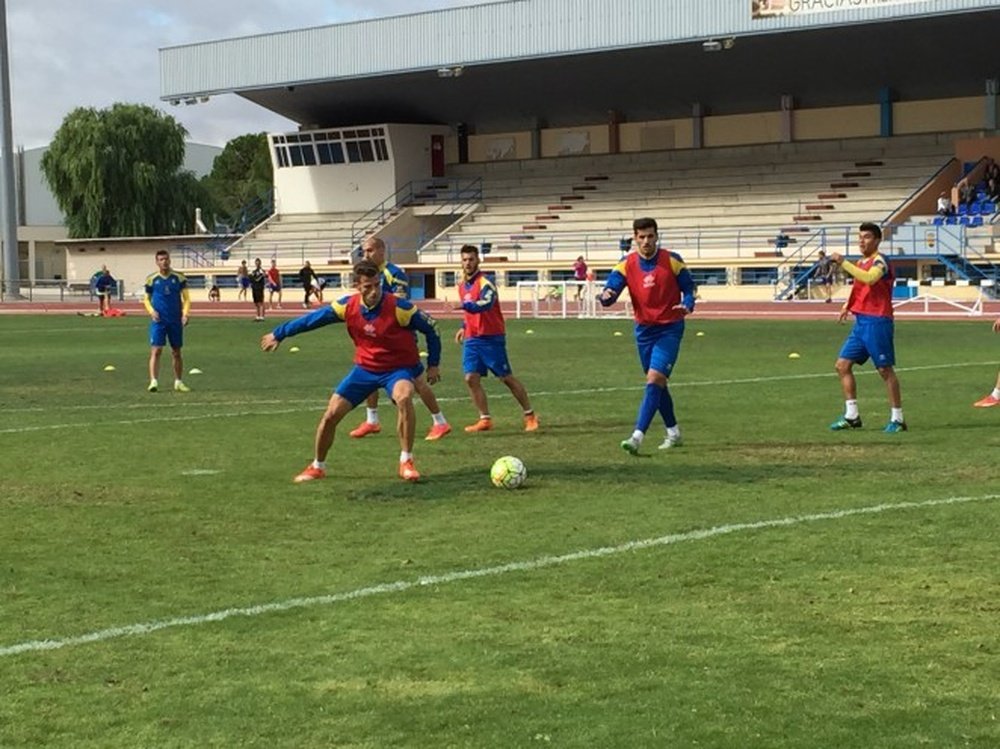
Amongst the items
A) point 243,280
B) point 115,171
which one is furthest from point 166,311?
point 115,171

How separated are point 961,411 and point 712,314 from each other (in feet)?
92.4

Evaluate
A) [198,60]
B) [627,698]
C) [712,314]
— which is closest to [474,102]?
[198,60]

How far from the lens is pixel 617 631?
691cm

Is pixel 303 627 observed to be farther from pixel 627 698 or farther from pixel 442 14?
pixel 442 14

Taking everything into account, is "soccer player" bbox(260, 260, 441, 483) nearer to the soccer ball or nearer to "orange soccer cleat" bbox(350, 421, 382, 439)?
the soccer ball

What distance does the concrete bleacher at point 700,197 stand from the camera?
186ft

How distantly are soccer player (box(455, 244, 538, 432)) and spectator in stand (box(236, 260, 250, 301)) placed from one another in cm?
4336

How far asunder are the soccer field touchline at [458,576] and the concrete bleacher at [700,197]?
44.9 metres

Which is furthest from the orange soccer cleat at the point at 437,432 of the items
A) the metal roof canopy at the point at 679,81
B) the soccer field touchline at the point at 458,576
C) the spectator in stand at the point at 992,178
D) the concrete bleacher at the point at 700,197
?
the spectator in stand at the point at 992,178

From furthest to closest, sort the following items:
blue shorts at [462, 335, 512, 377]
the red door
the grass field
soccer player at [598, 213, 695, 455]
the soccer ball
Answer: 1. the red door
2. blue shorts at [462, 335, 512, 377]
3. soccer player at [598, 213, 695, 455]
4. the soccer ball
5. the grass field

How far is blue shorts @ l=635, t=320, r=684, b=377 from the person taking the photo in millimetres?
13234

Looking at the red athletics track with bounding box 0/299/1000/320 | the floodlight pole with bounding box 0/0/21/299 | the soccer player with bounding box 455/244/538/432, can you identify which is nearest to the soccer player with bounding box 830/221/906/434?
the soccer player with bounding box 455/244/538/432

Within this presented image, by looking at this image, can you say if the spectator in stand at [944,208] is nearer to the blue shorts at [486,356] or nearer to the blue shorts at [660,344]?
the blue shorts at [486,356]

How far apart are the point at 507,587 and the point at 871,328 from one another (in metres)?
7.62
